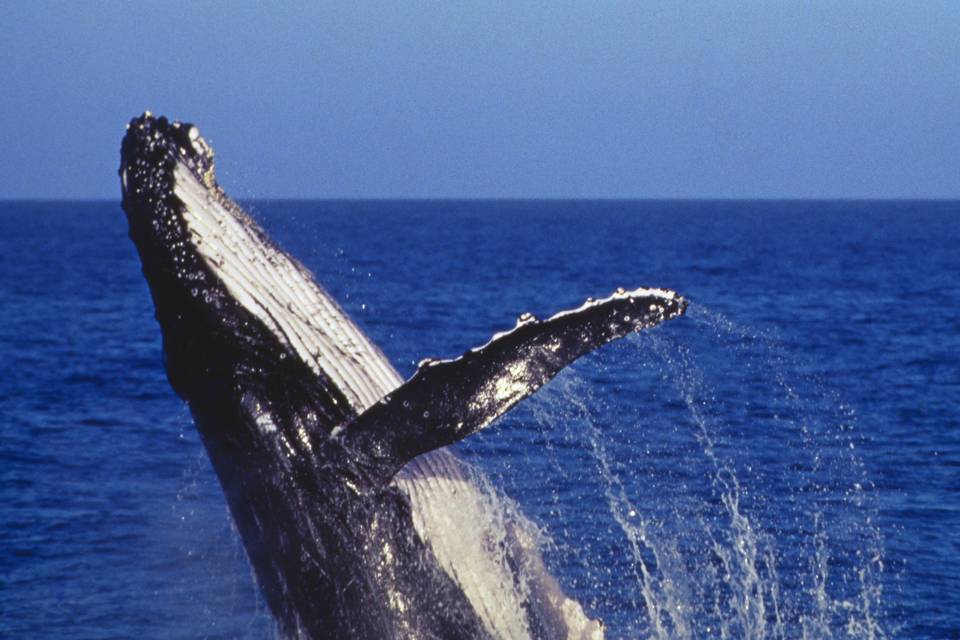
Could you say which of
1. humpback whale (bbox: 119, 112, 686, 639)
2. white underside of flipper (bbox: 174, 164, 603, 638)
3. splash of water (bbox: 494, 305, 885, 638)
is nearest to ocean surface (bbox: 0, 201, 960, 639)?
splash of water (bbox: 494, 305, 885, 638)

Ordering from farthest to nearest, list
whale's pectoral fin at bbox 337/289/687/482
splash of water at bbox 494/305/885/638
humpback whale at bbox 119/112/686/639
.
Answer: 1. splash of water at bbox 494/305/885/638
2. humpback whale at bbox 119/112/686/639
3. whale's pectoral fin at bbox 337/289/687/482

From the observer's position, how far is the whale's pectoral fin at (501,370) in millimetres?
7156

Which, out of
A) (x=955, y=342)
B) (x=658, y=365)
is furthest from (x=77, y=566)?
(x=955, y=342)

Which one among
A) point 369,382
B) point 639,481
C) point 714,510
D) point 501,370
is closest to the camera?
point 501,370

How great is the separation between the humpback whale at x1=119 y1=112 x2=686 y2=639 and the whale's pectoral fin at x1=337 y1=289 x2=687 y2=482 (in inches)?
19.8

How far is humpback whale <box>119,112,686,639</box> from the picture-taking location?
795cm

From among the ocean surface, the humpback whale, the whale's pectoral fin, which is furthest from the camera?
the ocean surface

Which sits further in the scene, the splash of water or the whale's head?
the splash of water

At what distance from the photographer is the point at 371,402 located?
26.8 ft

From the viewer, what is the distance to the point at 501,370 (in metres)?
7.21

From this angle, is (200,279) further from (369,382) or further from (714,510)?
(714,510)

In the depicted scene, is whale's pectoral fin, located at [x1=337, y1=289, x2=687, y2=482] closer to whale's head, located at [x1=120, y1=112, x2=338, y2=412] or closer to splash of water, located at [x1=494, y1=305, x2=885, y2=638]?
whale's head, located at [x1=120, y1=112, x2=338, y2=412]

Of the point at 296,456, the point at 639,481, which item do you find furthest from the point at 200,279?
the point at 639,481

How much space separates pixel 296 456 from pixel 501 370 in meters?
1.49
